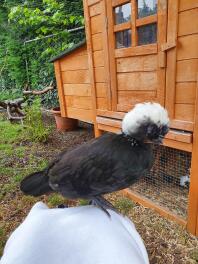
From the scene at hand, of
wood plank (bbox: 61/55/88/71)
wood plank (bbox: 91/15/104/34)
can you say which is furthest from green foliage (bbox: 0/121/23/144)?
wood plank (bbox: 91/15/104/34)

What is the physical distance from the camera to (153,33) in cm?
174

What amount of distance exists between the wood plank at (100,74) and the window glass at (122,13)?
0.42 meters

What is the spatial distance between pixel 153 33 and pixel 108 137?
101cm

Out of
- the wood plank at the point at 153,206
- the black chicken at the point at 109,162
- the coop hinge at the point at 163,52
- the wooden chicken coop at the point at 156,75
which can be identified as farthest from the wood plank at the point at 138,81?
the wood plank at the point at 153,206

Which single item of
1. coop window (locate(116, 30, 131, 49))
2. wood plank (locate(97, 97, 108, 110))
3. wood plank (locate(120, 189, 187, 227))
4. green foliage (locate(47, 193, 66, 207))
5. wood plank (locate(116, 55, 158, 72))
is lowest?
wood plank (locate(120, 189, 187, 227))

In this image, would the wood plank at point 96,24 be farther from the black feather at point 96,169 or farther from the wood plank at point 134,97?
the black feather at point 96,169

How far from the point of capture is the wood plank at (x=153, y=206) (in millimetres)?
2084

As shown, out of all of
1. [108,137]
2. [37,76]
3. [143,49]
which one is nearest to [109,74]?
[143,49]

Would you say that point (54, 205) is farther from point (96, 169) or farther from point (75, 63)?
point (75, 63)

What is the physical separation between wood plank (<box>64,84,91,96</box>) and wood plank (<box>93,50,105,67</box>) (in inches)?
34.1

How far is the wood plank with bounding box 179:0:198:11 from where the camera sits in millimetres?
1464

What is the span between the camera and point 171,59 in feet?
5.45

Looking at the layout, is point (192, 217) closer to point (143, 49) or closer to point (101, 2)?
point (143, 49)

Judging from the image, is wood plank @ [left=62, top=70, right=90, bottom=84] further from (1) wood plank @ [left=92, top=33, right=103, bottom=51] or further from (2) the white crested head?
(2) the white crested head
